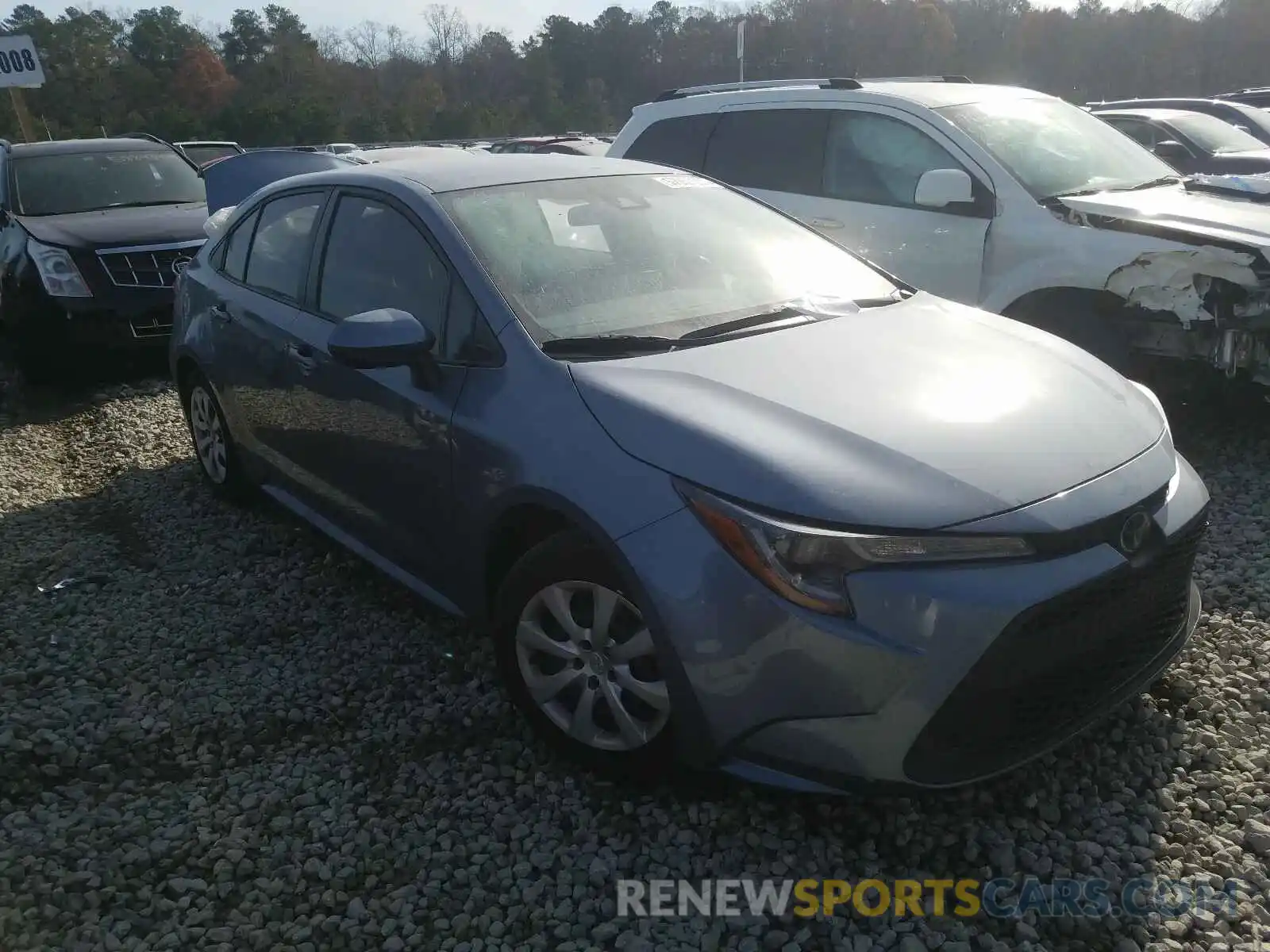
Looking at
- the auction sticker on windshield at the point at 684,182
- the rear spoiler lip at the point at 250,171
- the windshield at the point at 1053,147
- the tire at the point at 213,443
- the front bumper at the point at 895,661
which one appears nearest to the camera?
the front bumper at the point at 895,661

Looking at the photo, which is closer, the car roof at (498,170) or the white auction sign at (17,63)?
the car roof at (498,170)

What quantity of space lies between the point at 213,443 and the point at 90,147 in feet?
18.4

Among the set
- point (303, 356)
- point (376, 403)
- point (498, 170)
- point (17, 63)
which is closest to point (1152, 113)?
point (498, 170)

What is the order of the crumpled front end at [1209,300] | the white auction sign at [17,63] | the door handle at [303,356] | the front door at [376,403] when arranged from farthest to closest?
the white auction sign at [17,63] < the crumpled front end at [1209,300] < the door handle at [303,356] < the front door at [376,403]

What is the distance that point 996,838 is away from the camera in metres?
2.57

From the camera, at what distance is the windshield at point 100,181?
8.28 meters

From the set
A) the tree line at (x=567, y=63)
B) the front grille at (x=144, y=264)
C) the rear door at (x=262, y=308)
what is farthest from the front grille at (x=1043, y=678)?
the tree line at (x=567, y=63)

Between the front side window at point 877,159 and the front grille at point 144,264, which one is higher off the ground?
the front side window at point 877,159

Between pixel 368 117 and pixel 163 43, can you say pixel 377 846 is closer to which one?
pixel 368 117

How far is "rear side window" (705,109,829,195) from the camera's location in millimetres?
5992

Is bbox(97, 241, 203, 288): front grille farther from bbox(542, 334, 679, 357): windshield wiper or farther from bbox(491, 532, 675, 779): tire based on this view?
bbox(491, 532, 675, 779): tire

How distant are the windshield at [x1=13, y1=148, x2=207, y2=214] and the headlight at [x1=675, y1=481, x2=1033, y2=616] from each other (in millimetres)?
7972

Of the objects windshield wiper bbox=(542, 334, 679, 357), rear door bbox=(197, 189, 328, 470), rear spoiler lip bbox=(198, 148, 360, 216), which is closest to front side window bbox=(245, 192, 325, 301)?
rear door bbox=(197, 189, 328, 470)

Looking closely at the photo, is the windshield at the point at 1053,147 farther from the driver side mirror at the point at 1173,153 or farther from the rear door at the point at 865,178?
the driver side mirror at the point at 1173,153
